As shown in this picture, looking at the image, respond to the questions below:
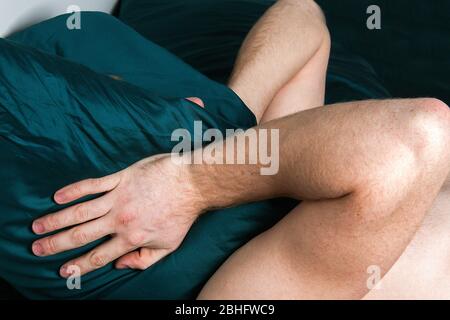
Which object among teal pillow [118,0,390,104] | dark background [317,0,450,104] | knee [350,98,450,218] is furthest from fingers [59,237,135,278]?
dark background [317,0,450,104]

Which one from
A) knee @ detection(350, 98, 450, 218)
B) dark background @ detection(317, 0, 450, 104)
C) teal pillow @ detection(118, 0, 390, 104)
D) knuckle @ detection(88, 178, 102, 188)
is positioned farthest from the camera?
dark background @ detection(317, 0, 450, 104)

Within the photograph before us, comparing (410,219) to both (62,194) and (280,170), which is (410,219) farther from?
(62,194)

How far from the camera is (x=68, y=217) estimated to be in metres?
0.97

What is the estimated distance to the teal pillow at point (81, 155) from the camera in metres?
0.95

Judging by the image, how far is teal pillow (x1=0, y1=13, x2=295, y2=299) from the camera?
0.95 meters

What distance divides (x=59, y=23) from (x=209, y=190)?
38 cm

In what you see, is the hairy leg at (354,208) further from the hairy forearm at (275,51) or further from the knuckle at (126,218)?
the hairy forearm at (275,51)

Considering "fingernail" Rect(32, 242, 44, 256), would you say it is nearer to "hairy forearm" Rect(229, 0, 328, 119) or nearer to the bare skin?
the bare skin

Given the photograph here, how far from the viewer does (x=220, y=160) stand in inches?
39.6

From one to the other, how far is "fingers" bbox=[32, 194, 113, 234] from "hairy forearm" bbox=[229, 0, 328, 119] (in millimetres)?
415

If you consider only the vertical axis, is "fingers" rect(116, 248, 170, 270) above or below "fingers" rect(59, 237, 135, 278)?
below

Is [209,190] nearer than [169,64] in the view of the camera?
Yes

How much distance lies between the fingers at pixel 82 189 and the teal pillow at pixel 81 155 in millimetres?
11
